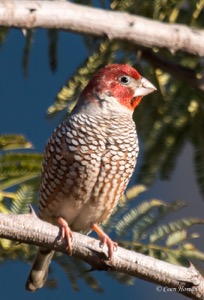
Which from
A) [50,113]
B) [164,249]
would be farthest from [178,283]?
[50,113]

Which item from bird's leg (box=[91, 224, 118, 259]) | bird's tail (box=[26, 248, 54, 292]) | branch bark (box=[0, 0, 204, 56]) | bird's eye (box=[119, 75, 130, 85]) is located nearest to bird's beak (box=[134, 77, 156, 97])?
bird's eye (box=[119, 75, 130, 85])

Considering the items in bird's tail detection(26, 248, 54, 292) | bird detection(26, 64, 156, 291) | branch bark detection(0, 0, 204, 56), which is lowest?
bird's tail detection(26, 248, 54, 292)

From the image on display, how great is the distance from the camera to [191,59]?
19.2ft

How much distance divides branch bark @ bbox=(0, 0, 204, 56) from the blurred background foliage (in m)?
0.10

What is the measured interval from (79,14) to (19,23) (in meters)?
0.27

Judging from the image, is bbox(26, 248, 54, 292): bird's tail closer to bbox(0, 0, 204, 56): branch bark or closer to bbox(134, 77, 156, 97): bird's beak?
bbox(134, 77, 156, 97): bird's beak

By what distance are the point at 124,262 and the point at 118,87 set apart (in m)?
1.56

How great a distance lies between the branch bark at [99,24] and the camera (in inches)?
187

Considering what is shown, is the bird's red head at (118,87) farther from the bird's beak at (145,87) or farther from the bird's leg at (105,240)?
the bird's leg at (105,240)

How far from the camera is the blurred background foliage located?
5352 millimetres

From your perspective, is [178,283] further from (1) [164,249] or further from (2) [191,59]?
(2) [191,59]

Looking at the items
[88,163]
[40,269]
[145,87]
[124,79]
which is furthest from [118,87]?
[40,269]

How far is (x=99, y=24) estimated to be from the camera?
494cm

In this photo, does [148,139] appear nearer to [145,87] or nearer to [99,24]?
[145,87]
